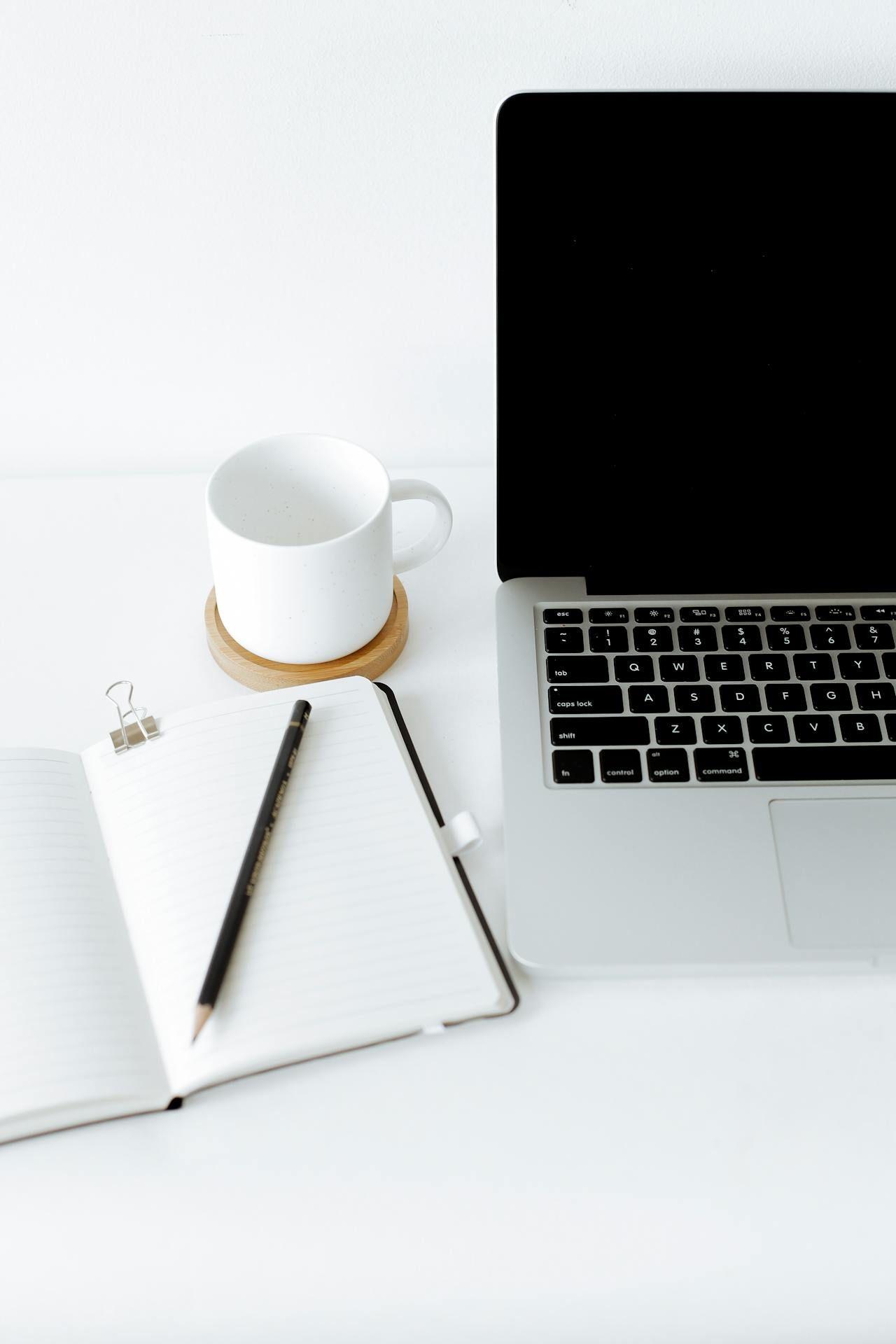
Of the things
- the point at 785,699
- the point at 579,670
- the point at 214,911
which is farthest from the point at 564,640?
the point at 214,911

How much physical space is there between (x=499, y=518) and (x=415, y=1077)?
1.02 ft

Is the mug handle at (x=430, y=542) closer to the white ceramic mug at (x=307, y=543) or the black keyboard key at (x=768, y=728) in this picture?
the white ceramic mug at (x=307, y=543)

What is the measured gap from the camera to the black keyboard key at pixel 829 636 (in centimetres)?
59

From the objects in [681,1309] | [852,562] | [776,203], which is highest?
[776,203]

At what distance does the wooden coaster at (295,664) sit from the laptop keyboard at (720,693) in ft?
0.32

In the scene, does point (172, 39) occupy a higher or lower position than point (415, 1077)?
higher

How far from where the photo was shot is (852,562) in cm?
61

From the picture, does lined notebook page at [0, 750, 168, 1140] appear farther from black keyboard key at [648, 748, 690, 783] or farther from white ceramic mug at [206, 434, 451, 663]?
black keyboard key at [648, 748, 690, 783]

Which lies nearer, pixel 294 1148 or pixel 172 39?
pixel 294 1148

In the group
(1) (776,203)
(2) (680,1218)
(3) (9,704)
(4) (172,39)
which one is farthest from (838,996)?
(4) (172,39)

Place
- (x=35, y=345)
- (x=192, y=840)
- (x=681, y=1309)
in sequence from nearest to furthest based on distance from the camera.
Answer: (x=681, y=1309) → (x=192, y=840) → (x=35, y=345)

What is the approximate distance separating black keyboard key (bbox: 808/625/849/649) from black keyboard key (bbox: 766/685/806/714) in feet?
0.12

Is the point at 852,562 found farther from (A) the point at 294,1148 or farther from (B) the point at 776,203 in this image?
(A) the point at 294,1148

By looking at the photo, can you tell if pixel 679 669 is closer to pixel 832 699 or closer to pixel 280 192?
pixel 832 699
